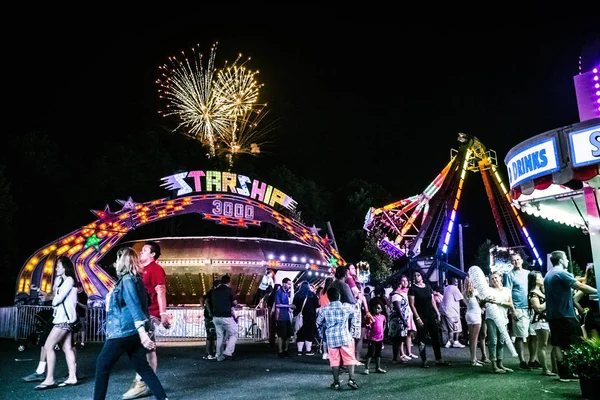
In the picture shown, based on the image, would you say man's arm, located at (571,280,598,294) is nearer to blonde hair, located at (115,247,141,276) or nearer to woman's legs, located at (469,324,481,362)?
woman's legs, located at (469,324,481,362)

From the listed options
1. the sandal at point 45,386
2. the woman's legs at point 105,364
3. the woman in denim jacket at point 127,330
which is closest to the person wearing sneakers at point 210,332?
the sandal at point 45,386

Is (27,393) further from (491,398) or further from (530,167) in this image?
(530,167)

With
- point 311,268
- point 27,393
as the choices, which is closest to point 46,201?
point 311,268

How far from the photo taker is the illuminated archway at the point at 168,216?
56.2ft

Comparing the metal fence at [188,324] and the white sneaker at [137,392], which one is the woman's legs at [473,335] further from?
the metal fence at [188,324]

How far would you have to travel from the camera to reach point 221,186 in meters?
21.1

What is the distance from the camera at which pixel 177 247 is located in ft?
75.5

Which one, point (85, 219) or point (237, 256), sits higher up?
point (85, 219)

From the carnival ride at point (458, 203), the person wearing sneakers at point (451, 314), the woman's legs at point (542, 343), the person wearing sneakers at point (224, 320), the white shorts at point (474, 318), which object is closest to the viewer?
the woman's legs at point (542, 343)

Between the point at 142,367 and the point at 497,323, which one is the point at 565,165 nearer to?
the point at 497,323

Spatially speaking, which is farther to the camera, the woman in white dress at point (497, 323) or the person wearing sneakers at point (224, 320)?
the person wearing sneakers at point (224, 320)

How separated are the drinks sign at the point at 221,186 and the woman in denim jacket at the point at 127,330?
13.6 meters

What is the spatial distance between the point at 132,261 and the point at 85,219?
26697 mm

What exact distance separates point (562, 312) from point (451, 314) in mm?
6111
